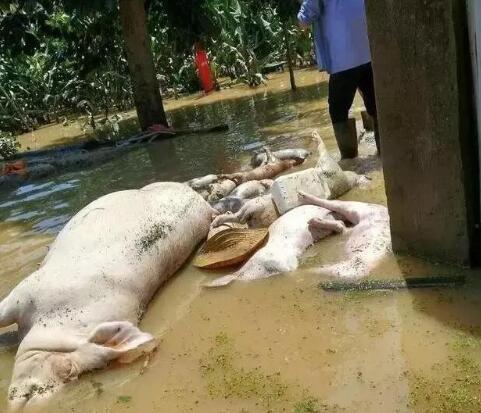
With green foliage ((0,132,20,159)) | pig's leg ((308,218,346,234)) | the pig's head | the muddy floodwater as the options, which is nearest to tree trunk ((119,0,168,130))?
green foliage ((0,132,20,159))

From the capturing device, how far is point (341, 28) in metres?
5.05

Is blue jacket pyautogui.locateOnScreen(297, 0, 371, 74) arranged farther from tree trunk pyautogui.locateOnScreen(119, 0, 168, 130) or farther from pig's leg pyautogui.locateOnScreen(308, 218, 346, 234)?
tree trunk pyautogui.locateOnScreen(119, 0, 168, 130)

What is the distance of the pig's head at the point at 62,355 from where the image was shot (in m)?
2.75

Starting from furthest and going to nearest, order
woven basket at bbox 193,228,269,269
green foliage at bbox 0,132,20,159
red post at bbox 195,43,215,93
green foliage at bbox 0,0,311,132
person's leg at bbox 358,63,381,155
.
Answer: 1. red post at bbox 195,43,215,93
2. green foliage at bbox 0,0,311,132
3. green foliage at bbox 0,132,20,159
4. person's leg at bbox 358,63,381,155
5. woven basket at bbox 193,228,269,269

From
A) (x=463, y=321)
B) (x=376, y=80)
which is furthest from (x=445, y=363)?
(x=376, y=80)

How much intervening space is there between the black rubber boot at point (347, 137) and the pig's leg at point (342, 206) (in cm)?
154

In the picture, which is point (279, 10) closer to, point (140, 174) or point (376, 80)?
point (140, 174)

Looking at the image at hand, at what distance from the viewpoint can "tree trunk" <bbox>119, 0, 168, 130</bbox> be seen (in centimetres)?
1001

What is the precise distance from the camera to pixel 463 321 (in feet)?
8.65

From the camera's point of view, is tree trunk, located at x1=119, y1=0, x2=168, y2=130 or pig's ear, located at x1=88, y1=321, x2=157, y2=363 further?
tree trunk, located at x1=119, y1=0, x2=168, y2=130

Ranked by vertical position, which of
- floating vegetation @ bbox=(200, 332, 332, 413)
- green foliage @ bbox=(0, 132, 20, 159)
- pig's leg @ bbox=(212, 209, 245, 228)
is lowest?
floating vegetation @ bbox=(200, 332, 332, 413)

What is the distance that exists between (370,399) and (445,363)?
1.20 ft

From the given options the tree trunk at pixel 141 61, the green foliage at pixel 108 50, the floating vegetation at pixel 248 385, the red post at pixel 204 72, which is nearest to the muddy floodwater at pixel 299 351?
the floating vegetation at pixel 248 385

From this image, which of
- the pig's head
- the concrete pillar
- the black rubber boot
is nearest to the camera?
the pig's head
